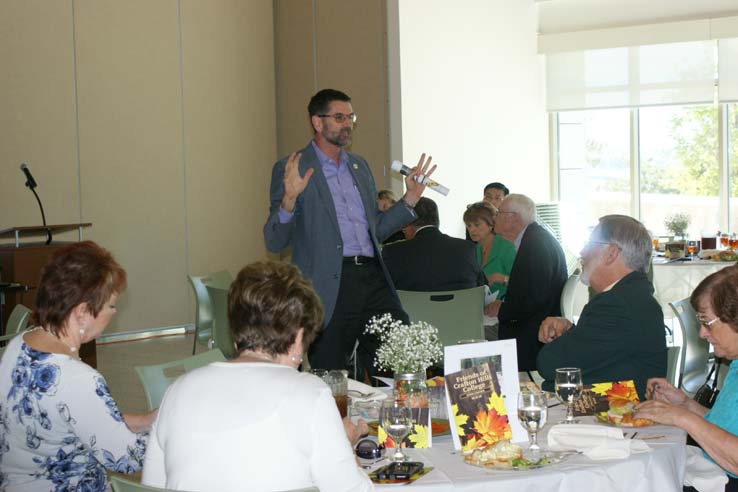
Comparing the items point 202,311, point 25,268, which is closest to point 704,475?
point 202,311

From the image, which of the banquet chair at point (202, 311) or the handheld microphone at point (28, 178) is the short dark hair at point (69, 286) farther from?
the handheld microphone at point (28, 178)

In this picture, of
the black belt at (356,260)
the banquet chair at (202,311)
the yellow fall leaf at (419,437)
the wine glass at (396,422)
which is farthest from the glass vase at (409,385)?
the banquet chair at (202,311)

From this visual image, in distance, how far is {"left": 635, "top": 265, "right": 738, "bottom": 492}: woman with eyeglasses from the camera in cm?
251

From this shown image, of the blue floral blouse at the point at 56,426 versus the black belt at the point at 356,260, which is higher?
the black belt at the point at 356,260

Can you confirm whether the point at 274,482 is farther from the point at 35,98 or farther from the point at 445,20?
the point at 445,20

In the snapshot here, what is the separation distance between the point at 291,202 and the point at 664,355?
1930mm

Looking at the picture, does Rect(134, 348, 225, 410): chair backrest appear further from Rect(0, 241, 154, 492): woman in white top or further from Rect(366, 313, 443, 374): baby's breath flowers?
Rect(366, 313, 443, 374): baby's breath flowers

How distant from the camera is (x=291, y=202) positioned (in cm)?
434

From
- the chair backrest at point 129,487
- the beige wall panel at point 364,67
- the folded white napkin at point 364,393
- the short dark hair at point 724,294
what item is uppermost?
the beige wall panel at point 364,67

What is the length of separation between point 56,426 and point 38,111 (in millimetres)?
7288

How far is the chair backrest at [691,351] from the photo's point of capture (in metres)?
4.93

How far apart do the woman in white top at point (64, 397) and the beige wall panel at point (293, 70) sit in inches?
308

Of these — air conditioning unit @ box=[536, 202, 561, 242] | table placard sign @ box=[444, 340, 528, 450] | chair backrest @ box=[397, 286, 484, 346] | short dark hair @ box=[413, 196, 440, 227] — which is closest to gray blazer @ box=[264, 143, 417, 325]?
chair backrest @ box=[397, 286, 484, 346]

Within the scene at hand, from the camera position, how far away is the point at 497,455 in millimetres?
2348
